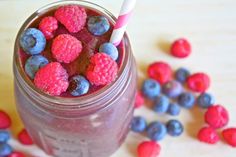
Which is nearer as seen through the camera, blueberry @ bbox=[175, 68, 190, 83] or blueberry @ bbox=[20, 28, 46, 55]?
A: blueberry @ bbox=[20, 28, 46, 55]

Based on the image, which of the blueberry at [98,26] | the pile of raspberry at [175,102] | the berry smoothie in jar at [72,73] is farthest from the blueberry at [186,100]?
the blueberry at [98,26]

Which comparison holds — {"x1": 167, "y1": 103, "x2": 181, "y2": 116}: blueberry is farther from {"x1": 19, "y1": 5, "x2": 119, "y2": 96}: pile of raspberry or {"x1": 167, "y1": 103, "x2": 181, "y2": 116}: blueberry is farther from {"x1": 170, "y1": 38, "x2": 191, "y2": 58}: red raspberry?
{"x1": 19, "y1": 5, "x2": 119, "y2": 96}: pile of raspberry

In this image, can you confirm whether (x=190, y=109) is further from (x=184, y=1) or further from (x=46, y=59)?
(x=46, y=59)

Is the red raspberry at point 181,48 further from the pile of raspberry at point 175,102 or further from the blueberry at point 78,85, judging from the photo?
the blueberry at point 78,85

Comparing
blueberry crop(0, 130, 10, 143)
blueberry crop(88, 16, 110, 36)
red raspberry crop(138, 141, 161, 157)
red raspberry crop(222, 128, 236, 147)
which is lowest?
blueberry crop(0, 130, 10, 143)

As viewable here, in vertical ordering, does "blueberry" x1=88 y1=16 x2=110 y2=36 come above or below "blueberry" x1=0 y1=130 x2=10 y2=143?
above

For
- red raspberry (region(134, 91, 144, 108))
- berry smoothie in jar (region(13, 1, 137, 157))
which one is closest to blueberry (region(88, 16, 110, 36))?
berry smoothie in jar (region(13, 1, 137, 157))

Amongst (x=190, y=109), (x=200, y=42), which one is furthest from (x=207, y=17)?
(x=190, y=109)
